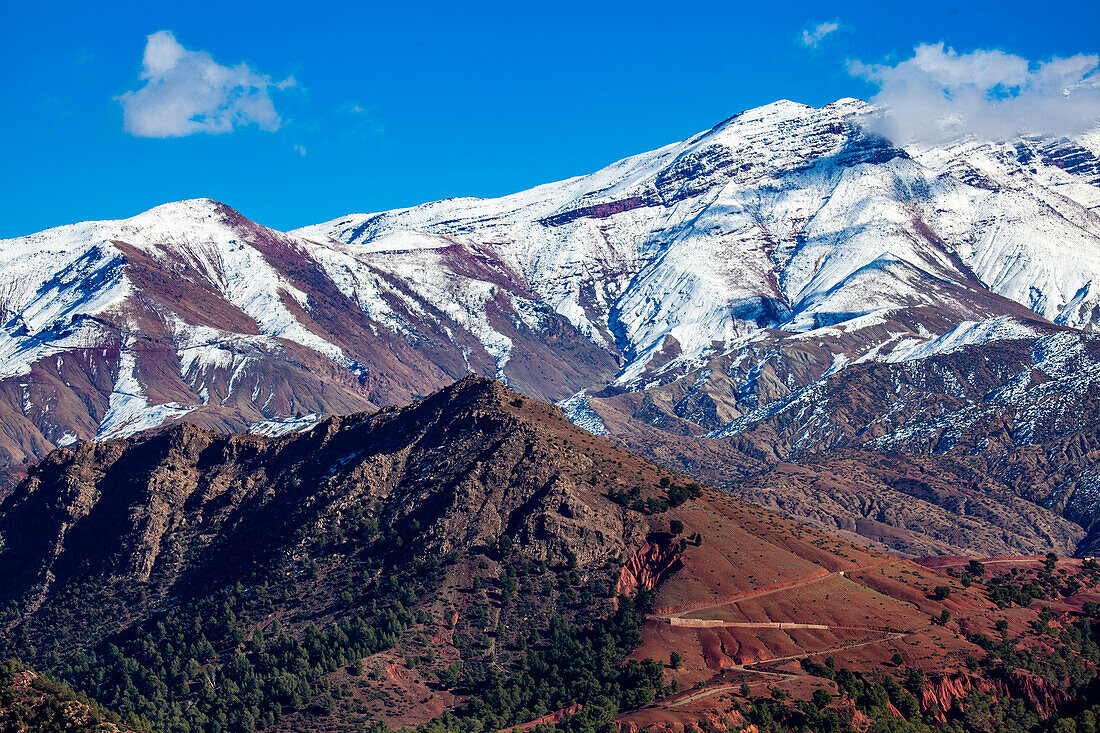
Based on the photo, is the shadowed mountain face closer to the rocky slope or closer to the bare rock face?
the bare rock face

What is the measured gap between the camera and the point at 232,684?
148 metres

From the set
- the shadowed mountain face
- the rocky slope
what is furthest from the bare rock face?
the rocky slope

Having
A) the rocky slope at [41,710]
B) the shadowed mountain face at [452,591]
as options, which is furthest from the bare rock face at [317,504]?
the rocky slope at [41,710]

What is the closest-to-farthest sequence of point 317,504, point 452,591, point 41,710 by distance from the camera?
point 41,710
point 452,591
point 317,504

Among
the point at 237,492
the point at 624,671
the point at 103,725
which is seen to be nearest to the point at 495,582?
the point at 624,671

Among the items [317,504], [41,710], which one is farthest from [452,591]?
[41,710]

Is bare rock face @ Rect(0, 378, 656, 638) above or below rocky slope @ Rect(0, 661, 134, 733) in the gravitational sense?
above

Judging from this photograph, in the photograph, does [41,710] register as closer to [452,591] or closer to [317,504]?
[452,591]

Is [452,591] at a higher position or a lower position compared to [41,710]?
higher

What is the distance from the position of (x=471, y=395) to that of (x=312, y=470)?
26577 millimetres

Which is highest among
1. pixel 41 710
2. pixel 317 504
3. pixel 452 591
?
pixel 317 504

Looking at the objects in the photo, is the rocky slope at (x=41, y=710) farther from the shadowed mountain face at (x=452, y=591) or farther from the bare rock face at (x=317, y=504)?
→ the bare rock face at (x=317, y=504)

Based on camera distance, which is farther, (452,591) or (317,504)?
(317,504)

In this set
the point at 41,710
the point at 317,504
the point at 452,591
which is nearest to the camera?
the point at 41,710
